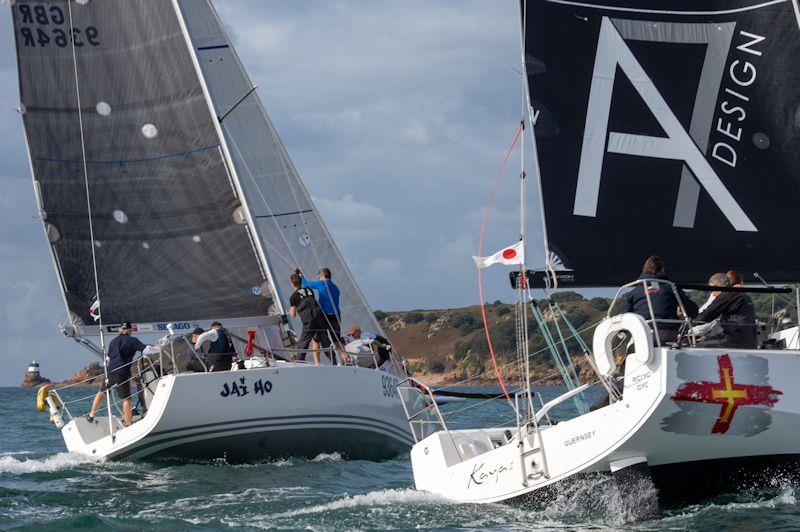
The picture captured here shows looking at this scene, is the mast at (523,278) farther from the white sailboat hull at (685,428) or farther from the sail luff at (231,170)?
the sail luff at (231,170)

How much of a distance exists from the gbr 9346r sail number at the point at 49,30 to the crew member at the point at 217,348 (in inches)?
237

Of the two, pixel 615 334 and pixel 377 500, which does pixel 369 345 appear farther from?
pixel 615 334

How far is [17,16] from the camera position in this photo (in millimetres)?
18594

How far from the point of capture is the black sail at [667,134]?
38.1 ft

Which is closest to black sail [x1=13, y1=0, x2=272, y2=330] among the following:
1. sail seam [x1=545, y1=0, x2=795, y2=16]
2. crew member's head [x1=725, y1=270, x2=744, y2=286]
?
sail seam [x1=545, y1=0, x2=795, y2=16]

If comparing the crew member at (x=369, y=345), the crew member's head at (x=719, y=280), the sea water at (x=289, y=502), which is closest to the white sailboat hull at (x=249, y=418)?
the sea water at (x=289, y=502)

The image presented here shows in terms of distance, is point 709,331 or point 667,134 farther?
point 667,134

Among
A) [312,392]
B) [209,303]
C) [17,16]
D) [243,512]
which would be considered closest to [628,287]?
[243,512]

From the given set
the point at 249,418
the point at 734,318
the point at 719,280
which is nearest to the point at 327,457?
the point at 249,418

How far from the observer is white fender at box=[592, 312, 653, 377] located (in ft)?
29.9

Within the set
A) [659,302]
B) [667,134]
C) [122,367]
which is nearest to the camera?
[659,302]

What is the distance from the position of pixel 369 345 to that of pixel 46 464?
16.2 ft

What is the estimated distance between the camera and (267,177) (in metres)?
19.4

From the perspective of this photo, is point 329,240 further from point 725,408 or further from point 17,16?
point 725,408
